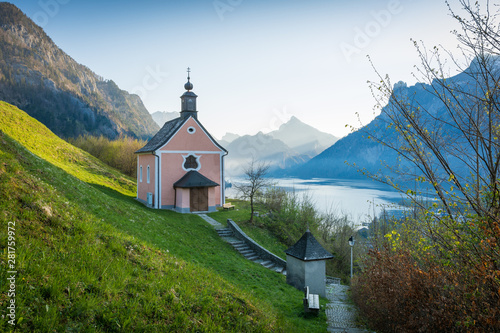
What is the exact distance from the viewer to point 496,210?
4531 millimetres

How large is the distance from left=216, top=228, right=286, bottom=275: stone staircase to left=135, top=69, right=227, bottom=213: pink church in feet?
18.4

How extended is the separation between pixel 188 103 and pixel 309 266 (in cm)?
1931

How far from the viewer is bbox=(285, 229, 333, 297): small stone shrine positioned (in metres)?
13.0

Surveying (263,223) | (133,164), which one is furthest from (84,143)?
(263,223)

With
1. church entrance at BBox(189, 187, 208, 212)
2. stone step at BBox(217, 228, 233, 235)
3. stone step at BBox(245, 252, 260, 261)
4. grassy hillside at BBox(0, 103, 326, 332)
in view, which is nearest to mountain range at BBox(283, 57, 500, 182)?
grassy hillside at BBox(0, 103, 326, 332)

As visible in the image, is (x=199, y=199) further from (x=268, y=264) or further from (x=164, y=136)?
(x=268, y=264)

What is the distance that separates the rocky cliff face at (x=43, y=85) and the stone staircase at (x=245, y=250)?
9140 centimetres

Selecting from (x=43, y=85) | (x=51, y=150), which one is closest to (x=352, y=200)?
(x=51, y=150)

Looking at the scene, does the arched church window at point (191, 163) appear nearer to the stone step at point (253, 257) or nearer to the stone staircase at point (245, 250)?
the stone staircase at point (245, 250)

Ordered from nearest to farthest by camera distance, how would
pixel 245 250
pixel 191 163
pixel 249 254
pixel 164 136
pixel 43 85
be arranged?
pixel 249 254
pixel 245 250
pixel 191 163
pixel 164 136
pixel 43 85

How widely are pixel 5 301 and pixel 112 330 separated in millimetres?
1429

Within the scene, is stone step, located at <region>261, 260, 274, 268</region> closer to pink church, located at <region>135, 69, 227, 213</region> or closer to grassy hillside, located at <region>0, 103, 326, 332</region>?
grassy hillside, located at <region>0, 103, 326, 332</region>

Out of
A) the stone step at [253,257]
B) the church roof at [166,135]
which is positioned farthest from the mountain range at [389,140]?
the church roof at [166,135]

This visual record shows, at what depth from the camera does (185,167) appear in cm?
2600
